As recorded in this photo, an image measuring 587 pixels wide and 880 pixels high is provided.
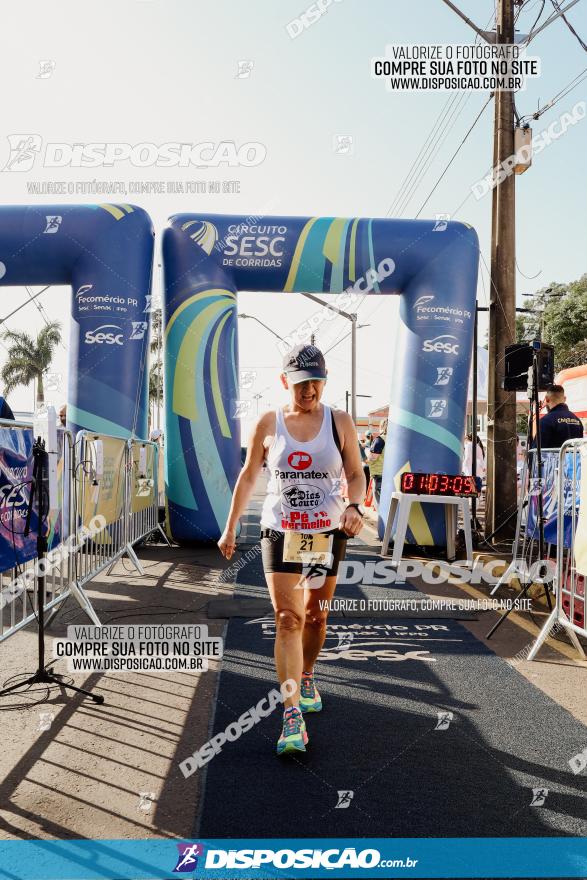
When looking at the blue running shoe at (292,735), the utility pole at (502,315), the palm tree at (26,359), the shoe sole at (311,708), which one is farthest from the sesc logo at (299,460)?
the palm tree at (26,359)

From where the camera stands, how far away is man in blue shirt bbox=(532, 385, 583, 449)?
8.37m

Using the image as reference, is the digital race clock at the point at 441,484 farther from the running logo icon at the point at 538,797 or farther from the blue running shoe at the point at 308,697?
the running logo icon at the point at 538,797

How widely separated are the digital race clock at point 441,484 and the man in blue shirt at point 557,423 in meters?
1.64

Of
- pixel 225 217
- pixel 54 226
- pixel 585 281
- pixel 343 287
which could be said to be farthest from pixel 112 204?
pixel 585 281

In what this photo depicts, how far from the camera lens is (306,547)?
394 cm

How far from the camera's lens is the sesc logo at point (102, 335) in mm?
10734

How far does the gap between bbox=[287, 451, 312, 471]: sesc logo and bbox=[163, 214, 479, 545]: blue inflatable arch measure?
7.10m

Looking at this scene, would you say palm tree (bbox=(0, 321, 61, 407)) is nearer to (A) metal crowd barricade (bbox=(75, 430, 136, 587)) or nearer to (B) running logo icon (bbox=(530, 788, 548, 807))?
(A) metal crowd barricade (bbox=(75, 430, 136, 587))

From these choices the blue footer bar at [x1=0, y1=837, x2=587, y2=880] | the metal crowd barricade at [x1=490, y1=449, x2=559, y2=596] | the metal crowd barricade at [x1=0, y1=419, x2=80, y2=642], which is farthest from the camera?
the metal crowd barricade at [x1=490, y1=449, x2=559, y2=596]

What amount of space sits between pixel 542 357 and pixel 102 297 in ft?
20.2

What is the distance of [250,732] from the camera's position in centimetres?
418

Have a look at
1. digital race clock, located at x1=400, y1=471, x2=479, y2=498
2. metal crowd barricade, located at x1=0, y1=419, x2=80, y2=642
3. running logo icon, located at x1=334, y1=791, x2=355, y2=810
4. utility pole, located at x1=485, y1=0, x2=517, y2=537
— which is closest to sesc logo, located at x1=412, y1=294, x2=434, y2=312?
utility pole, located at x1=485, y1=0, x2=517, y2=537

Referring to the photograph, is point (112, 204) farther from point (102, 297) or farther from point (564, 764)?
point (564, 764)

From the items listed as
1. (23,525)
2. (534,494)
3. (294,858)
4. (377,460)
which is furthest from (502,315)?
(294,858)
